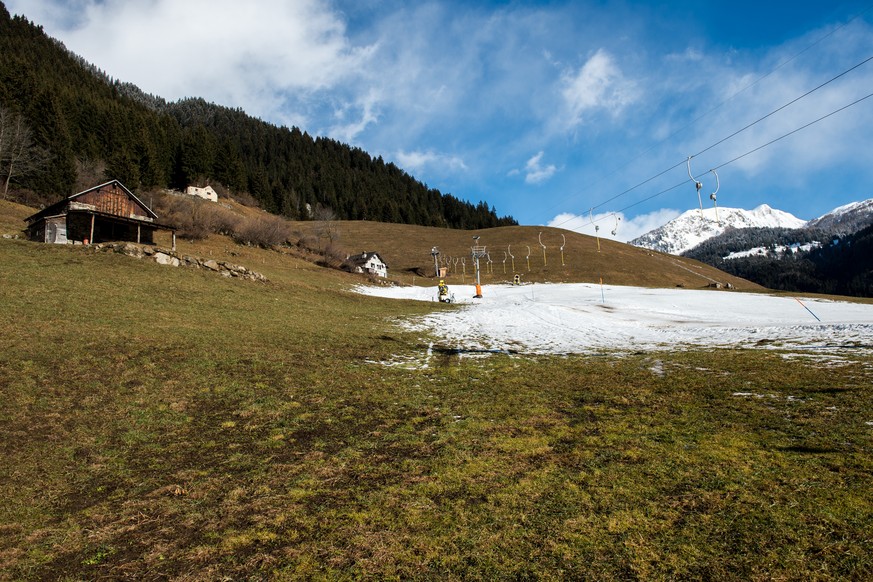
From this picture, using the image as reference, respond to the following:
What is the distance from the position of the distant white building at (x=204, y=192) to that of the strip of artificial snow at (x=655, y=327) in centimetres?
10046

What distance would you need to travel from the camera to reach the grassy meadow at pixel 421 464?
444 centimetres

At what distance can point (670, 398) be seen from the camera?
1031 cm

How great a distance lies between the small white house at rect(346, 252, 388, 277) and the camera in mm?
79375

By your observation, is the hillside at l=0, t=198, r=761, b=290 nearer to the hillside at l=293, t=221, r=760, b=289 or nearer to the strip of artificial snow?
the hillside at l=293, t=221, r=760, b=289

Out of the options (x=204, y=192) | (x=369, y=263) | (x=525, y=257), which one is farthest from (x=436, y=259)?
(x=204, y=192)

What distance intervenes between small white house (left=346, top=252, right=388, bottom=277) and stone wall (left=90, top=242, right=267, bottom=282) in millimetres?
39770

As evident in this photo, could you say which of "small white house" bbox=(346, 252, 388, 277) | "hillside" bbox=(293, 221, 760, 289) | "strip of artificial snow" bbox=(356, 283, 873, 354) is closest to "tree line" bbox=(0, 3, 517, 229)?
"hillside" bbox=(293, 221, 760, 289)

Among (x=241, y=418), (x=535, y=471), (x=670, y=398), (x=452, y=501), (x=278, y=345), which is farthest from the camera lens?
(x=278, y=345)

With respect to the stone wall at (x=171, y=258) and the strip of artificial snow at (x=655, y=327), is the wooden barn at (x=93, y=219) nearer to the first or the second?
the stone wall at (x=171, y=258)

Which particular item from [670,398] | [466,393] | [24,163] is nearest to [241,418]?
[466,393]

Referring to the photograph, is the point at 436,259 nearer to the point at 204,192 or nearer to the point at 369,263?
the point at 369,263

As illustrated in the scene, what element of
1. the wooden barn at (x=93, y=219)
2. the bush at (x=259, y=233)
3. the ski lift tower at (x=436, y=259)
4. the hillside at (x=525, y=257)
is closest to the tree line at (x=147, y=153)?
the wooden barn at (x=93, y=219)

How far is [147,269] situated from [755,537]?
34086mm

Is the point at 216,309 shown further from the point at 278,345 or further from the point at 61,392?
the point at 61,392
